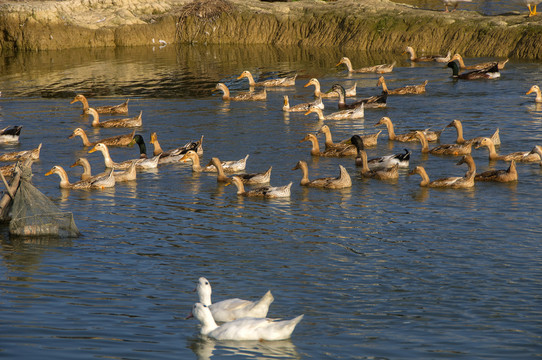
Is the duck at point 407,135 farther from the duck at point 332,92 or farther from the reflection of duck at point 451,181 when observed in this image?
the duck at point 332,92


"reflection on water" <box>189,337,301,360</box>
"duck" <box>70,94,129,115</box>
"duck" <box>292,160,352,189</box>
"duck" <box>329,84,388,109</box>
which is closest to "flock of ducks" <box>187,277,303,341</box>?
"reflection on water" <box>189,337,301,360</box>

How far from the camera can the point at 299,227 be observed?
17641 millimetres

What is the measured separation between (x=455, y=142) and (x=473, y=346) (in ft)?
48.7

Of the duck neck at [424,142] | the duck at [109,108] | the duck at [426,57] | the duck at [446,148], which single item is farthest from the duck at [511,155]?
the duck at [426,57]

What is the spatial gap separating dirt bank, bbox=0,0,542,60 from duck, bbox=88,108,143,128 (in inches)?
776

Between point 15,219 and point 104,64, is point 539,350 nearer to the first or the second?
point 15,219

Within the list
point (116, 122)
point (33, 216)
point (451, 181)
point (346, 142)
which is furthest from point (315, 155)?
point (33, 216)

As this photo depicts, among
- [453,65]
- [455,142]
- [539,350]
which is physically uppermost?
[453,65]

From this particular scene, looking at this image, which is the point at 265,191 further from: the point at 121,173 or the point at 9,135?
the point at 9,135

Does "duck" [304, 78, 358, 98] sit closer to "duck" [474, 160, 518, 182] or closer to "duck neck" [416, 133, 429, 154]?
"duck neck" [416, 133, 429, 154]

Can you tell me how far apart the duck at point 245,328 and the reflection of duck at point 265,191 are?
322 inches

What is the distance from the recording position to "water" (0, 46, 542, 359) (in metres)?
12.1

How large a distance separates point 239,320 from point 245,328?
0.70 ft

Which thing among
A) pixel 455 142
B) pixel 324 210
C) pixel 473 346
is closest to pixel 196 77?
pixel 455 142
